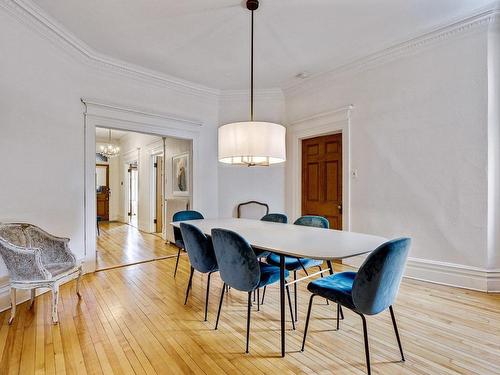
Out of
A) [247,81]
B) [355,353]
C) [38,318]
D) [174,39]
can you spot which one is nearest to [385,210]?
[355,353]

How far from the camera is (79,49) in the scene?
341cm

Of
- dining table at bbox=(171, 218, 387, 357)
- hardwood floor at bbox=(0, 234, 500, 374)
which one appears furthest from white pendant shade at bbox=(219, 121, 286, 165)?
hardwood floor at bbox=(0, 234, 500, 374)

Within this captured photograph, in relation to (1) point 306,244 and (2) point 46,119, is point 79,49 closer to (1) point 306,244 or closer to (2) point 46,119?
(2) point 46,119

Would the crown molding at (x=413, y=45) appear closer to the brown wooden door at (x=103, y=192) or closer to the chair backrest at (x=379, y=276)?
the chair backrest at (x=379, y=276)

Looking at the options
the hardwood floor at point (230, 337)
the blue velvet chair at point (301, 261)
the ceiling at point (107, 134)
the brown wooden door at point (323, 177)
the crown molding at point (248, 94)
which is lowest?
the hardwood floor at point (230, 337)

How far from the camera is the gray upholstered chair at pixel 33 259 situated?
2309mm

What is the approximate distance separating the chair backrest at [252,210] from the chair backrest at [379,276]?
337 cm

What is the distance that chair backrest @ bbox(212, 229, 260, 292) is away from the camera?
6.27ft

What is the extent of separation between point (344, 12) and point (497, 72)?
178cm

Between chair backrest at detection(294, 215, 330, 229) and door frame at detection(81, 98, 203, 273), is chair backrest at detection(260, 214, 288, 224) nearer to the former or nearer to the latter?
chair backrest at detection(294, 215, 330, 229)

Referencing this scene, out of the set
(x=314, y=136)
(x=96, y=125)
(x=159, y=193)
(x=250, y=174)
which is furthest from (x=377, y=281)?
(x=159, y=193)

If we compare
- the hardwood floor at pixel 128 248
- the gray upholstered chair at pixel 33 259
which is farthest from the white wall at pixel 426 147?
the gray upholstered chair at pixel 33 259

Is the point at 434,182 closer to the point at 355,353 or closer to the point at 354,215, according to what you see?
the point at 354,215

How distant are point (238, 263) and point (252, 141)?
108 cm
